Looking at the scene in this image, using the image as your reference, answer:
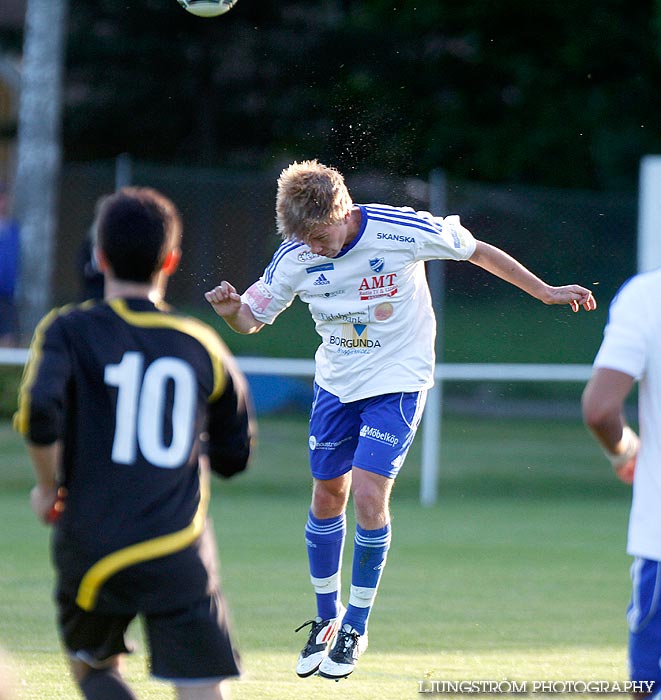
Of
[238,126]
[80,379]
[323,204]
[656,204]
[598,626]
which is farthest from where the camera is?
[238,126]

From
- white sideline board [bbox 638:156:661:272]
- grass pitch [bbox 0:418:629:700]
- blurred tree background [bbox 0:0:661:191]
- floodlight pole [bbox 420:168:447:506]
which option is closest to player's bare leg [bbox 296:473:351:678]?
grass pitch [bbox 0:418:629:700]

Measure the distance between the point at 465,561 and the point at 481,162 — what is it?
532 inches

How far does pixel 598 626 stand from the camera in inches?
268

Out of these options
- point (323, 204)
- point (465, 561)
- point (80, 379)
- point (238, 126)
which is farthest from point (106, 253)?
point (238, 126)

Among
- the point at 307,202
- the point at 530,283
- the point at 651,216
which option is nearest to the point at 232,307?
the point at 307,202

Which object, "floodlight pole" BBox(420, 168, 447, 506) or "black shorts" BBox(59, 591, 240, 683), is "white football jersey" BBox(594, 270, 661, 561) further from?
"floodlight pole" BBox(420, 168, 447, 506)

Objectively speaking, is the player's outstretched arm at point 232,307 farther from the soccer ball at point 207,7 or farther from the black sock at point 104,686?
the soccer ball at point 207,7

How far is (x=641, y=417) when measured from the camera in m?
Answer: 3.64

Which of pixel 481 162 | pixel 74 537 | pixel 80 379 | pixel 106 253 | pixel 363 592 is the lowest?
pixel 363 592

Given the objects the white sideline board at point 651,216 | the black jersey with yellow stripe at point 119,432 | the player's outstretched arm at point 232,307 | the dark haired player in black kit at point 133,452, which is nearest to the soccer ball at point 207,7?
the player's outstretched arm at point 232,307

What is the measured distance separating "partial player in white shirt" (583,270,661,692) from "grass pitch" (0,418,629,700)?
1.70 metres

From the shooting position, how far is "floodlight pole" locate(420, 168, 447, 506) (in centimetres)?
1106

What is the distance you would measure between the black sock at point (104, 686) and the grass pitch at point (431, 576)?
4.26ft

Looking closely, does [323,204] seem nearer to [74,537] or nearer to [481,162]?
[74,537]
